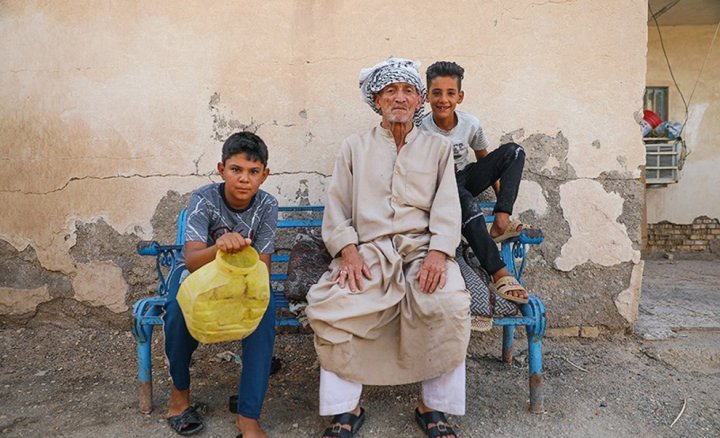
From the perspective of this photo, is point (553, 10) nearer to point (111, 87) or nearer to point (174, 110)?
point (174, 110)

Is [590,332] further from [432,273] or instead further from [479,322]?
[432,273]

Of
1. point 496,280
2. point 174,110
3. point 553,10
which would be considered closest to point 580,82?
point 553,10

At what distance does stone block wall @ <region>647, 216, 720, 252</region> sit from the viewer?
20.4 feet

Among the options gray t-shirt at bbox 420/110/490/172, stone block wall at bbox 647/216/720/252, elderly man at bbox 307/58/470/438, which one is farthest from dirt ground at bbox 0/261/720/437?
stone block wall at bbox 647/216/720/252

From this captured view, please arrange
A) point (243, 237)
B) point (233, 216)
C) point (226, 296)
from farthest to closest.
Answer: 1. point (233, 216)
2. point (243, 237)
3. point (226, 296)

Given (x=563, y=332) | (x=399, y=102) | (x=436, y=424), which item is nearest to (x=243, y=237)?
(x=399, y=102)

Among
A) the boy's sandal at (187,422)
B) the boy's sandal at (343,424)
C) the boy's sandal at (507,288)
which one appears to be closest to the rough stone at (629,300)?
the boy's sandal at (507,288)

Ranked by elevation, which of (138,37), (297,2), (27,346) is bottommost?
(27,346)

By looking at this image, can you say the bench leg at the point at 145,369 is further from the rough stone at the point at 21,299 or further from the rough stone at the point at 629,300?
the rough stone at the point at 629,300

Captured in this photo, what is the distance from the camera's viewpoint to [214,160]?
128 inches

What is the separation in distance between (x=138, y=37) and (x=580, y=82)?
9.48 feet

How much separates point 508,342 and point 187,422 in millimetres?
1822

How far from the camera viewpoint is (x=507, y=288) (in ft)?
7.83

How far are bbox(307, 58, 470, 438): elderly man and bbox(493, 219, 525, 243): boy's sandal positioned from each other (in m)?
0.43
